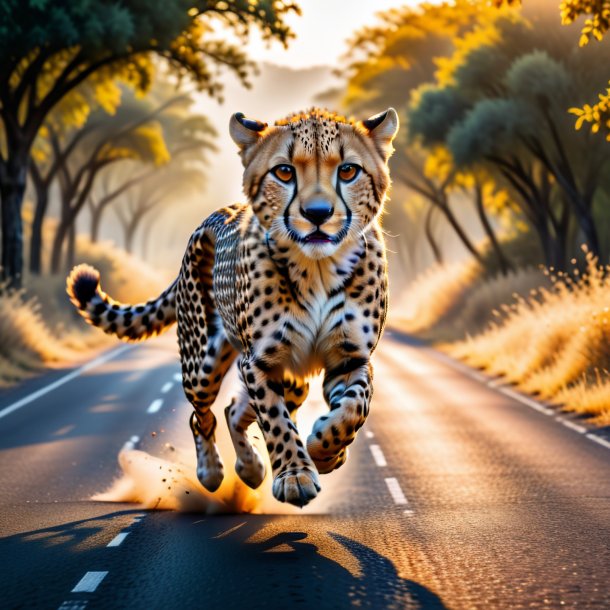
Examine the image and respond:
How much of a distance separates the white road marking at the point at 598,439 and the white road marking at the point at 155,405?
5766 millimetres

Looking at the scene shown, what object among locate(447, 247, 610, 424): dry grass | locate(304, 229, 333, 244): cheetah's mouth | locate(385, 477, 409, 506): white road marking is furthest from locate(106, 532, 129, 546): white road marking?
locate(447, 247, 610, 424): dry grass

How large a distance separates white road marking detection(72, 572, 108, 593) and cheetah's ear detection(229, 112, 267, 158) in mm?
2370

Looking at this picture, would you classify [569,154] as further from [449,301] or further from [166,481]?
[166,481]

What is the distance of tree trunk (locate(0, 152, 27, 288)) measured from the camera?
25.6m

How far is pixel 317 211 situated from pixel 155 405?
11822 millimetres

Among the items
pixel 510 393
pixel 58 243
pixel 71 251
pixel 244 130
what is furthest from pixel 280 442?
pixel 71 251

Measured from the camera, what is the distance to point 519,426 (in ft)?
49.3

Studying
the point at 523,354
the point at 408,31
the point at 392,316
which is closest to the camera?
the point at 523,354

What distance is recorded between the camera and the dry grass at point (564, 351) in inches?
677

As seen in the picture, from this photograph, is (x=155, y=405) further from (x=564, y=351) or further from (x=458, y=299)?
(x=458, y=299)

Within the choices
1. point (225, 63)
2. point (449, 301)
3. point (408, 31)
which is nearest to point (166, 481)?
point (225, 63)

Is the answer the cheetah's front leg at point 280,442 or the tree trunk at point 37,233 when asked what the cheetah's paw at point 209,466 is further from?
the tree trunk at point 37,233

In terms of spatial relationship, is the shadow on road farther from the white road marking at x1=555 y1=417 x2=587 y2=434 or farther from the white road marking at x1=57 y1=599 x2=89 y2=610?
the white road marking at x1=555 y1=417 x2=587 y2=434

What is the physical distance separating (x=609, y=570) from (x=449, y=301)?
3103 cm
